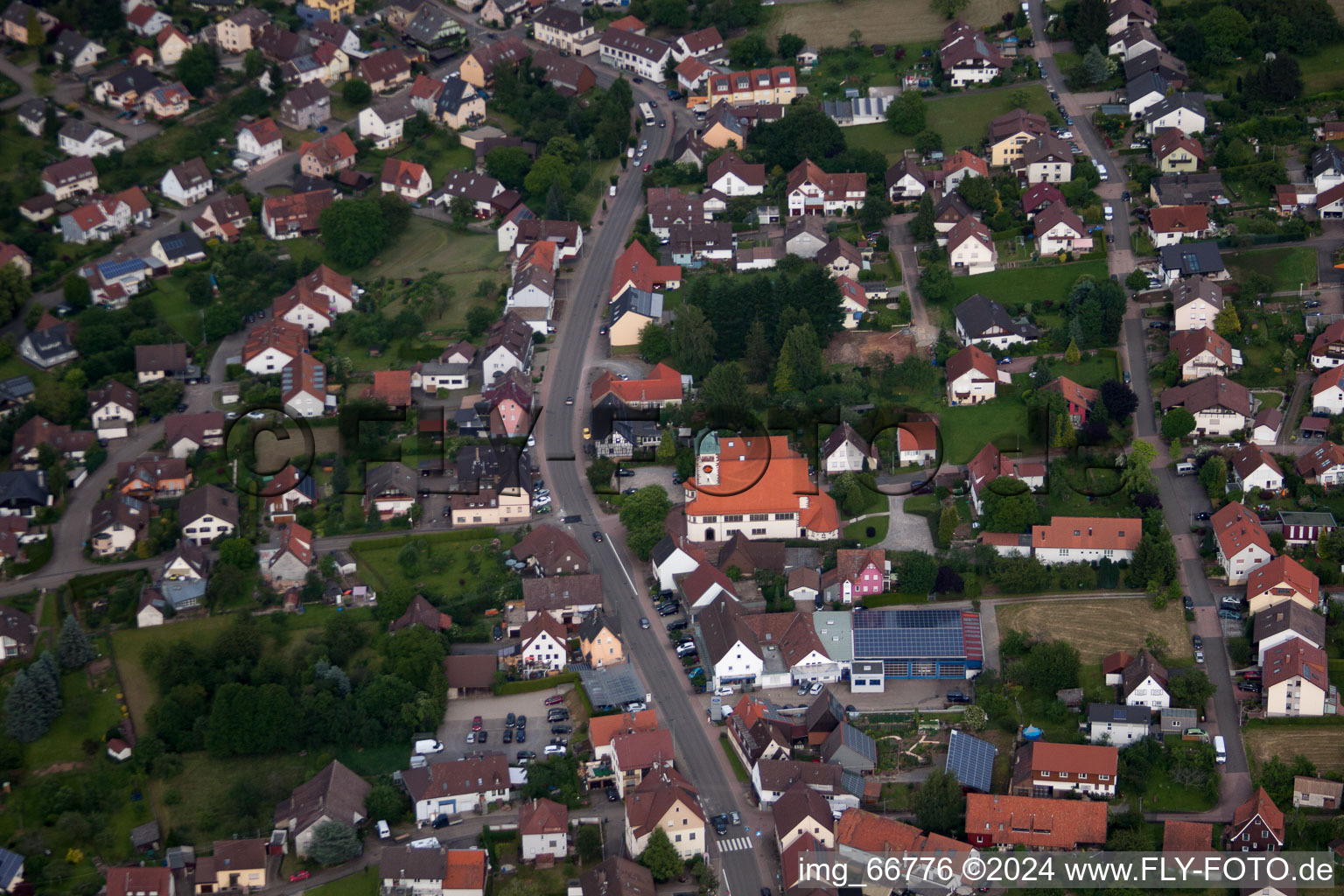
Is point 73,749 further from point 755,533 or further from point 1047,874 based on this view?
point 1047,874

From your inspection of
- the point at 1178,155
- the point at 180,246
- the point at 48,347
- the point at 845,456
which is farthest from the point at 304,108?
the point at 1178,155

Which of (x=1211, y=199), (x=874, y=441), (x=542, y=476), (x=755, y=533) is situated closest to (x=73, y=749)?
(x=542, y=476)

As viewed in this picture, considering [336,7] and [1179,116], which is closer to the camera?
[1179,116]

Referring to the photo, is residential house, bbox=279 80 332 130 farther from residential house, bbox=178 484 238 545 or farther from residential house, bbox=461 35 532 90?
residential house, bbox=178 484 238 545

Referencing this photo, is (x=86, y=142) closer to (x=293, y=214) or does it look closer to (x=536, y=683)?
(x=293, y=214)

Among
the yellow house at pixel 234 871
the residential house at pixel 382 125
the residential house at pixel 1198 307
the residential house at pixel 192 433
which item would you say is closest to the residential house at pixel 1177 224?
the residential house at pixel 1198 307

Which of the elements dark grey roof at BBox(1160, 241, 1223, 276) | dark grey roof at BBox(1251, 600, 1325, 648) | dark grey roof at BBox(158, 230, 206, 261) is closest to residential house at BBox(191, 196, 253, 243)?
dark grey roof at BBox(158, 230, 206, 261)
